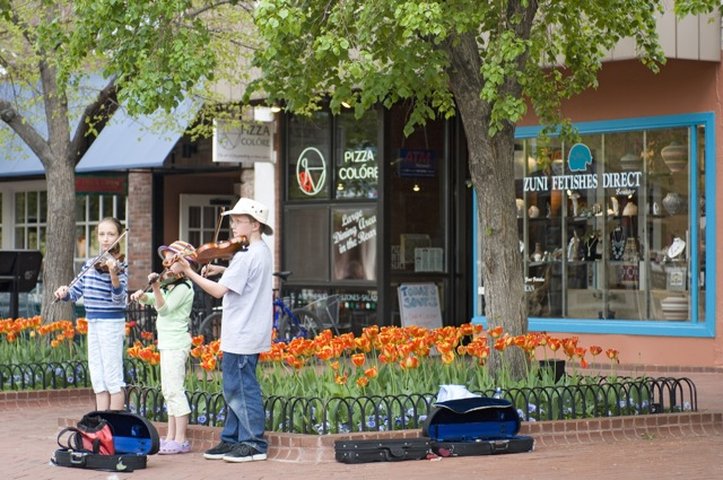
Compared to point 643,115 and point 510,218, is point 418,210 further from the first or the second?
point 510,218

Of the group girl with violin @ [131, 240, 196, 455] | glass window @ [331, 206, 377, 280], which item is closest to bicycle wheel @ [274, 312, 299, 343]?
glass window @ [331, 206, 377, 280]

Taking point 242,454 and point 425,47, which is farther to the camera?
point 425,47

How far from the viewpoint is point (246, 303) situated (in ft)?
32.7

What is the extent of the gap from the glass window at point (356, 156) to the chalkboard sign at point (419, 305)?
1495mm

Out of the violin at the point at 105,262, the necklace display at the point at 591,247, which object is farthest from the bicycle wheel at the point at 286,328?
the violin at the point at 105,262

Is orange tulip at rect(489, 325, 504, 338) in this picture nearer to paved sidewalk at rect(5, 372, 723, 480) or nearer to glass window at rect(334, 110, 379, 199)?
paved sidewalk at rect(5, 372, 723, 480)

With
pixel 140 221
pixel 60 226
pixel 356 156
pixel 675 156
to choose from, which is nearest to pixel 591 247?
pixel 675 156

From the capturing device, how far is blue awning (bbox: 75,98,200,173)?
22.4 meters

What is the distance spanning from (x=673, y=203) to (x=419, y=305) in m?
4.44

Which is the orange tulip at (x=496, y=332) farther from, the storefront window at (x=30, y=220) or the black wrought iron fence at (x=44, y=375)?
the storefront window at (x=30, y=220)

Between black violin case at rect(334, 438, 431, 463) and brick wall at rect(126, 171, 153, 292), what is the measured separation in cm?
1520

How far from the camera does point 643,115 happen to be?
18109mm

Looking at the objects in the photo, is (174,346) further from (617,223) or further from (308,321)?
(308,321)

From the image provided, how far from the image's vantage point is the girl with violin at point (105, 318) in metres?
11.1
